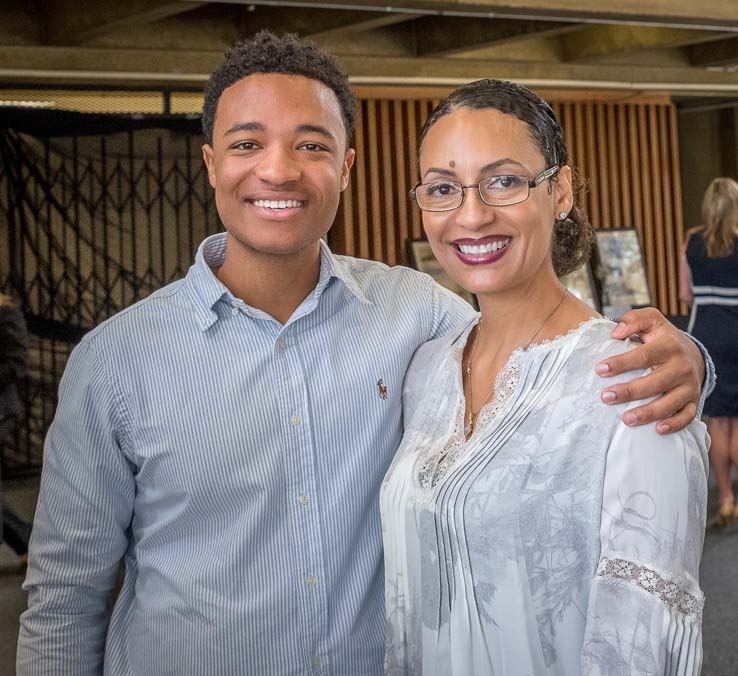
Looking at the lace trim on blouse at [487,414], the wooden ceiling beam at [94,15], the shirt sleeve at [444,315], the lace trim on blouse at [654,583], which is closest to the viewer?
the lace trim on blouse at [654,583]

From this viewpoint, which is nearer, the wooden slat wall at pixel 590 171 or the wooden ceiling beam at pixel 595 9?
the wooden ceiling beam at pixel 595 9

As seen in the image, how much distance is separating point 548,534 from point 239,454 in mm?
572

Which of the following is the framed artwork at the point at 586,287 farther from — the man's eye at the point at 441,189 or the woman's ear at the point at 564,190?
the man's eye at the point at 441,189

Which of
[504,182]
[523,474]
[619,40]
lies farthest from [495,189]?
[619,40]

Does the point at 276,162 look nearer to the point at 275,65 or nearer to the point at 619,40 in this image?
the point at 275,65

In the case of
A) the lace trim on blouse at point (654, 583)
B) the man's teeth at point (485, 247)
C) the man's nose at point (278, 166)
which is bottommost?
the lace trim on blouse at point (654, 583)

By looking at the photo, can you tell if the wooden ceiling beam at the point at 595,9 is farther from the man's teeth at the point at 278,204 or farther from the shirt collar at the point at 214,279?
the man's teeth at the point at 278,204

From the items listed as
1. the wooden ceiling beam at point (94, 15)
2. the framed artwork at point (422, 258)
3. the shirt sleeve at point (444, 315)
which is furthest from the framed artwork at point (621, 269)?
the shirt sleeve at point (444, 315)

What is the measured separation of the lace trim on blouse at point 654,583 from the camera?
4.57 feet

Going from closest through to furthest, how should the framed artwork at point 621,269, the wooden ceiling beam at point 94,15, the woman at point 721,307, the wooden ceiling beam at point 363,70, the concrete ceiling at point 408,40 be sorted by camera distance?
the concrete ceiling at point 408,40 → the wooden ceiling beam at point 94,15 → the woman at point 721,307 → the wooden ceiling beam at point 363,70 → the framed artwork at point 621,269

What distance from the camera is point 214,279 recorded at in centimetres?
183

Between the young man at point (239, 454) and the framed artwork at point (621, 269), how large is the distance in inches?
251

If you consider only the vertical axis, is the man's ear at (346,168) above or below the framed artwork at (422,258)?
above

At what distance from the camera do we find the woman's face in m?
1.64
